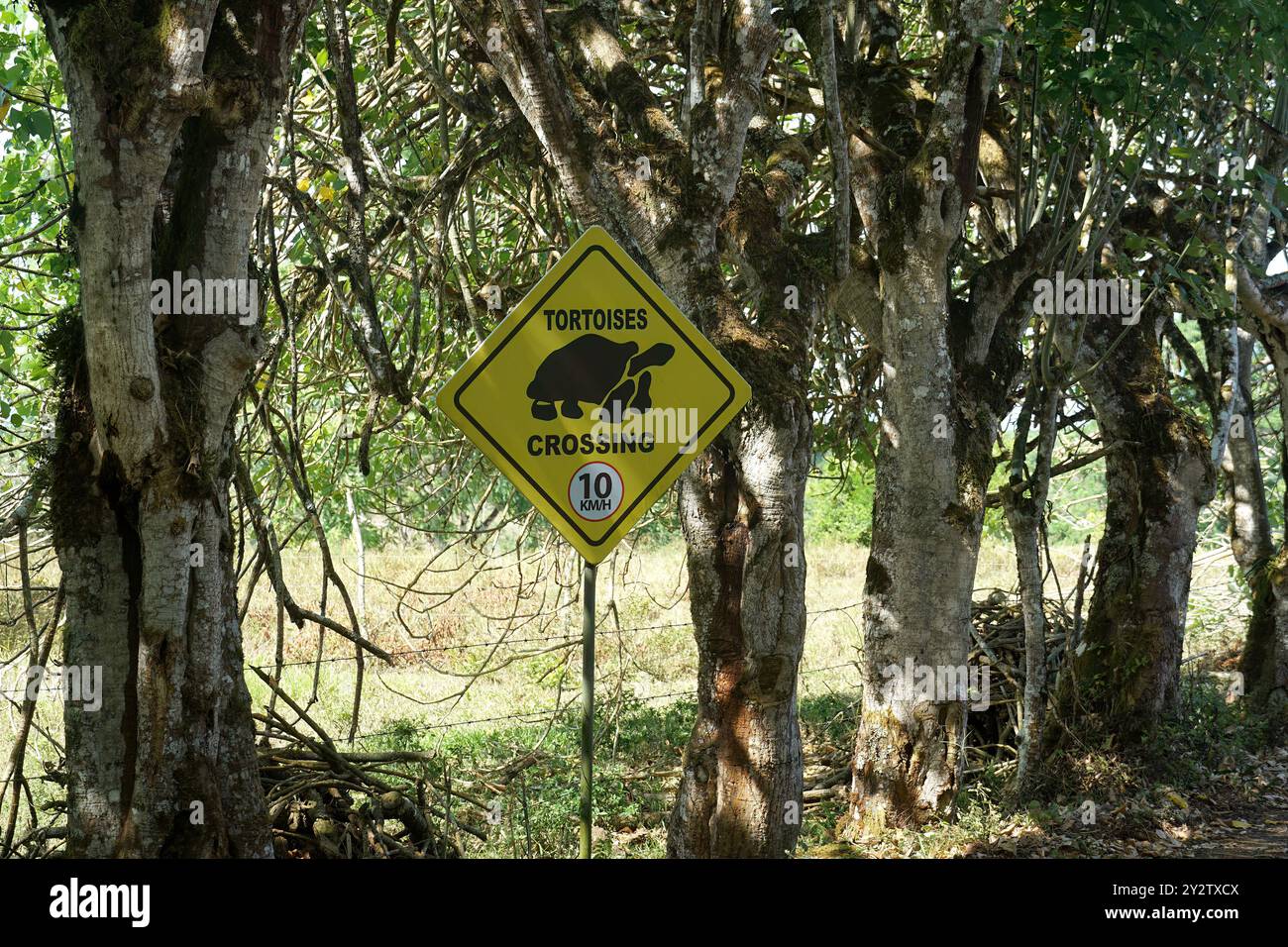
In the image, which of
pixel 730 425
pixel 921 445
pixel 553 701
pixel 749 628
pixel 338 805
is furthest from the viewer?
pixel 553 701

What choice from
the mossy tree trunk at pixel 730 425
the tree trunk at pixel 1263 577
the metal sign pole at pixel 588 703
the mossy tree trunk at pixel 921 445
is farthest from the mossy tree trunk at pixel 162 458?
the tree trunk at pixel 1263 577

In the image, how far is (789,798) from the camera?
573 cm

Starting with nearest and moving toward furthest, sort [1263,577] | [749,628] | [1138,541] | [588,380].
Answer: [588,380] → [749,628] → [1138,541] → [1263,577]

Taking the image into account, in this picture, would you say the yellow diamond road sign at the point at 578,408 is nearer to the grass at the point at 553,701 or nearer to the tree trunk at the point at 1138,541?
the grass at the point at 553,701

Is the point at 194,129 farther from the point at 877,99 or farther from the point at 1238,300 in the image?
the point at 1238,300

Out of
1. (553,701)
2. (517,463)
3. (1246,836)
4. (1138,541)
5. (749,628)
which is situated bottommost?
(1246,836)

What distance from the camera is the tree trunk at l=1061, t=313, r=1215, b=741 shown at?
835cm

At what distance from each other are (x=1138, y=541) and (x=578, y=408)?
19.1 feet

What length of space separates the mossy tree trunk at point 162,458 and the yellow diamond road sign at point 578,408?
978mm

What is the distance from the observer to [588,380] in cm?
409

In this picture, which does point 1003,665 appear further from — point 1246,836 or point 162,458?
point 162,458

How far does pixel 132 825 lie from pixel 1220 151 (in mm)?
8559

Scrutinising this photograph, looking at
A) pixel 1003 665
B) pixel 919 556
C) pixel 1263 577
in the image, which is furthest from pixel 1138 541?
pixel 919 556

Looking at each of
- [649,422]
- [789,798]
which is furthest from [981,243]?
[649,422]
